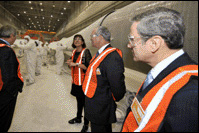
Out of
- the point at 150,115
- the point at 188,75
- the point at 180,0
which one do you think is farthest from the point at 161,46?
the point at 180,0

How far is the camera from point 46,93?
12.5ft

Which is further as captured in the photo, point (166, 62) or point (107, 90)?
point (107, 90)

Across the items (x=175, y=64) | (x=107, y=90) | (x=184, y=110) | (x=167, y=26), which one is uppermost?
(x=167, y=26)

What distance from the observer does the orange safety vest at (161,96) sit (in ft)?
1.51

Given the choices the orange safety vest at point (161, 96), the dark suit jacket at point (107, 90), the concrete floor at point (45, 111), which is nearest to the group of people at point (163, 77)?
the orange safety vest at point (161, 96)

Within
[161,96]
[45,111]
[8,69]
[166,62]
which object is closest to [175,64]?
[166,62]

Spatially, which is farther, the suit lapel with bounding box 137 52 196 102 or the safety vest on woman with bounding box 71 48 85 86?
the safety vest on woman with bounding box 71 48 85 86

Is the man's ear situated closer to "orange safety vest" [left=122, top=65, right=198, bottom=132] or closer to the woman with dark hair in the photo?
"orange safety vest" [left=122, top=65, right=198, bottom=132]

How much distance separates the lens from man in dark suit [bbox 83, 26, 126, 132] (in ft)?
4.58

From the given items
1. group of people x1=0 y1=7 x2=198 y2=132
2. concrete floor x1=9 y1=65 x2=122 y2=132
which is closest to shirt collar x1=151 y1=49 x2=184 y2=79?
group of people x1=0 y1=7 x2=198 y2=132

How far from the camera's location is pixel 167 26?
554mm

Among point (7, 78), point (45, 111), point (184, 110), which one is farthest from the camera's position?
point (45, 111)

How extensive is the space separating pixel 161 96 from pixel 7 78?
1696 mm

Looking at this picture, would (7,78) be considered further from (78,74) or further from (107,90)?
(107,90)
